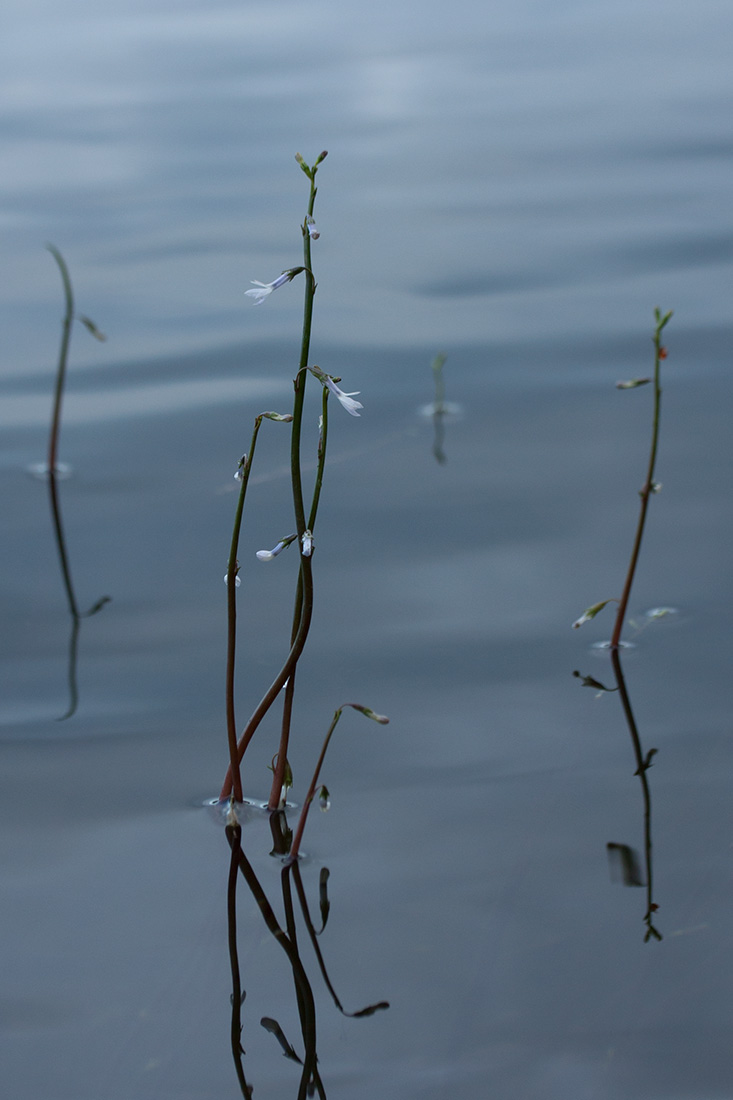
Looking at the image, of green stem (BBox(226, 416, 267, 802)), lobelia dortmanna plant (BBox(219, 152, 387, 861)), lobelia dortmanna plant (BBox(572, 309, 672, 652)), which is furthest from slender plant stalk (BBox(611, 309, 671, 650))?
green stem (BBox(226, 416, 267, 802))

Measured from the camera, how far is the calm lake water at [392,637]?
1.53m

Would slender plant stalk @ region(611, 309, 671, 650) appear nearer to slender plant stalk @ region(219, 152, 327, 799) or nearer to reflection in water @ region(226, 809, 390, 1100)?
slender plant stalk @ region(219, 152, 327, 799)

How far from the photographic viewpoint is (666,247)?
5.43 m

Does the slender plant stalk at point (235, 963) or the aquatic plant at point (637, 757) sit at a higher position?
the aquatic plant at point (637, 757)

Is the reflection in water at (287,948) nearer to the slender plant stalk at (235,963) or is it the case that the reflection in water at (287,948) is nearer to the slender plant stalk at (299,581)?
the slender plant stalk at (235,963)

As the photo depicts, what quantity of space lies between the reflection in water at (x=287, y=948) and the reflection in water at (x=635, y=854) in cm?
43

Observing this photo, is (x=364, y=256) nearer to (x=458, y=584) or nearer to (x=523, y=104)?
(x=458, y=584)

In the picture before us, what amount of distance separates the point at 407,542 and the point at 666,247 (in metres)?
3.09

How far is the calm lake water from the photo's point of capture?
5.03ft

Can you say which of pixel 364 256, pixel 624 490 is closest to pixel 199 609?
pixel 624 490

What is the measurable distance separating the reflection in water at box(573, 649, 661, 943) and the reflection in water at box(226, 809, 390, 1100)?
1.40ft

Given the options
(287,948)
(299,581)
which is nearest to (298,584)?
(299,581)

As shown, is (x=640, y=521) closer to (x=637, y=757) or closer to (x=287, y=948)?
(x=637, y=757)

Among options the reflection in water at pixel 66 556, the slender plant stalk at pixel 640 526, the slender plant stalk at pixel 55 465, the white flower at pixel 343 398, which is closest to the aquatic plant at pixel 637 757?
the slender plant stalk at pixel 640 526
